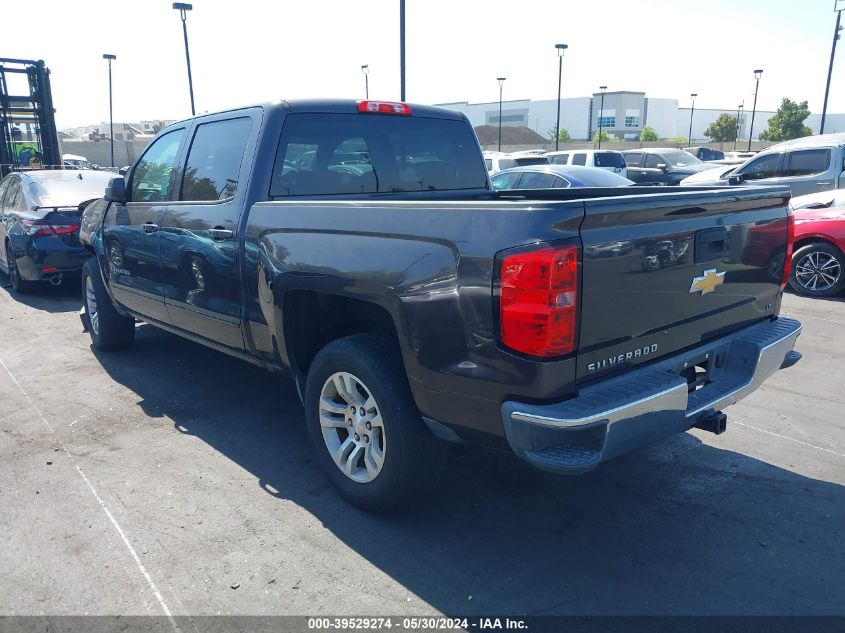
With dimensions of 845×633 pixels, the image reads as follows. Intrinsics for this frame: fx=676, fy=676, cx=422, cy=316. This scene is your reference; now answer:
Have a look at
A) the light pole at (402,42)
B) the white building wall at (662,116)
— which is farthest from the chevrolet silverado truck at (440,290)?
the white building wall at (662,116)

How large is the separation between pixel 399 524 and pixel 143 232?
3064 millimetres

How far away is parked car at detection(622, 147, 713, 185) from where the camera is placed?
62.4 ft

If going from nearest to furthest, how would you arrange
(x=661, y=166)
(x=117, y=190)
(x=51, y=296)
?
(x=117, y=190) < (x=51, y=296) < (x=661, y=166)

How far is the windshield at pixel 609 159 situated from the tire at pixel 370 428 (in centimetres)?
1645

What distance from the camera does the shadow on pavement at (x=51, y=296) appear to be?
861cm

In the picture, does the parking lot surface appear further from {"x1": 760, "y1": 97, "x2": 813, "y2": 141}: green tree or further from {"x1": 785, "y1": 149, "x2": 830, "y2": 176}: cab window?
{"x1": 760, "y1": 97, "x2": 813, "y2": 141}: green tree

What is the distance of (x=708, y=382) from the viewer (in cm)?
331

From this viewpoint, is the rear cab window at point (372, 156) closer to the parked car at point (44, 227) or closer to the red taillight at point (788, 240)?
the red taillight at point (788, 240)

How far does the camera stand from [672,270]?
2.94 m

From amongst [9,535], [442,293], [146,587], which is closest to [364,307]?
[442,293]

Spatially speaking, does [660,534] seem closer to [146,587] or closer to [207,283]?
[146,587]

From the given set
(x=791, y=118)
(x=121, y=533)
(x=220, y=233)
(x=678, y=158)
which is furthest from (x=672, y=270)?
(x=791, y=118)

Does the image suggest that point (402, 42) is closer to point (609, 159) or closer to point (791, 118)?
point (609, 159)

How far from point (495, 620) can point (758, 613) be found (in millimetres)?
1043
